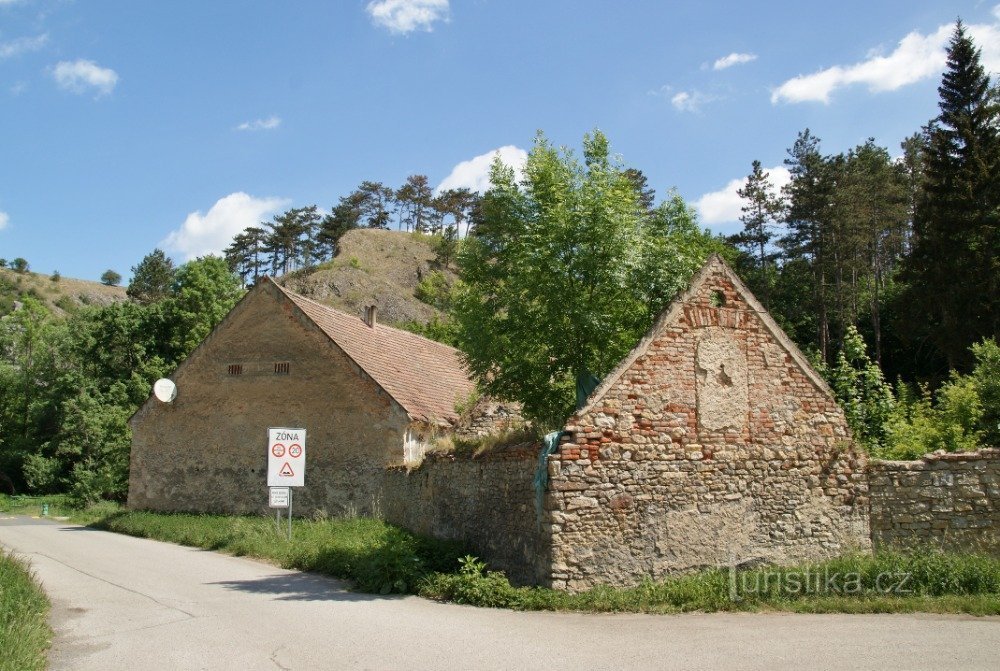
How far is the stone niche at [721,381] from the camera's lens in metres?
11.8

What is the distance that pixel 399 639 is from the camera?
9.03 metres

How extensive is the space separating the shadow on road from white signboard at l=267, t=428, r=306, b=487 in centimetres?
261

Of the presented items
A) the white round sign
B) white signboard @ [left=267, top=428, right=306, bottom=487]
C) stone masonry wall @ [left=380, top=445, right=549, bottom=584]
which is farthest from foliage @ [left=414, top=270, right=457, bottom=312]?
stone masonry wall @ [left=380, top=445, right=549, bottom=584]

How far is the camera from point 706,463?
11641 millimetres

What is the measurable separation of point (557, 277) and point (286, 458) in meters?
8.22

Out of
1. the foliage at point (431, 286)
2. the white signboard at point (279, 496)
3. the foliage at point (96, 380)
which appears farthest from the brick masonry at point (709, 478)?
the foliage at point (431, 286)

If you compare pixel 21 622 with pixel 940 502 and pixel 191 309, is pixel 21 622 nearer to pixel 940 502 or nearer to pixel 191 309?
pixel 940 502

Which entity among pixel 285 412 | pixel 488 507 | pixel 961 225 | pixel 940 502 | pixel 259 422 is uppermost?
pixel 961 225

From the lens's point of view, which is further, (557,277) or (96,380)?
(96,380)

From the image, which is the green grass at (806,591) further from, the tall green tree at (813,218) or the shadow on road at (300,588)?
the tall green tree at (813,218)

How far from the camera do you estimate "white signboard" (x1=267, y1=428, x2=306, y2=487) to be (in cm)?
1670

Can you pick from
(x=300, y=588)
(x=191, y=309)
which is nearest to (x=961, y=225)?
(x=300, y=588)

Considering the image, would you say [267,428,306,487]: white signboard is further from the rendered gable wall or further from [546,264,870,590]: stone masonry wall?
[546,264,870,590]: stone masonry wall

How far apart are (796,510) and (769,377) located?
2.19 m
